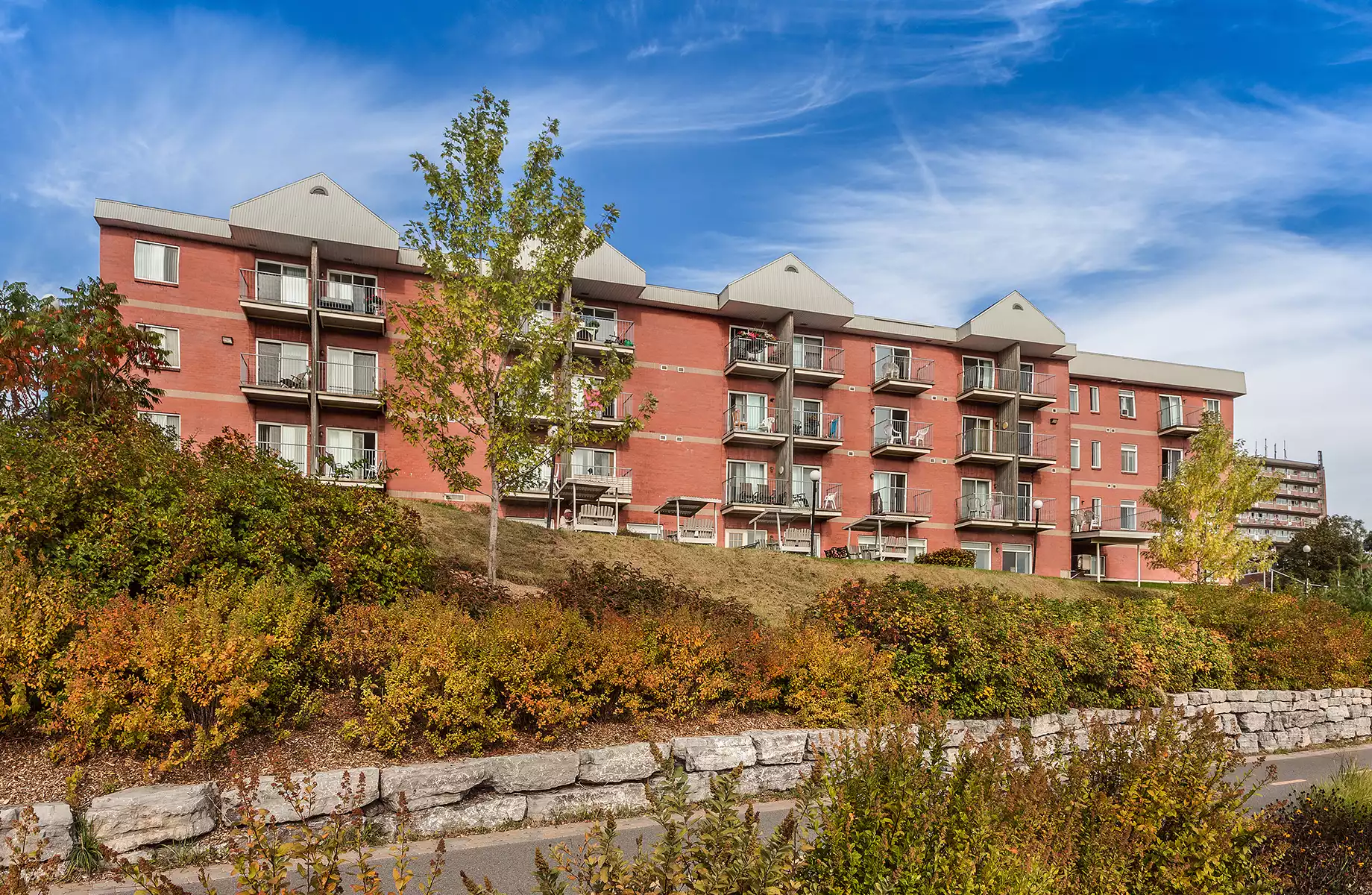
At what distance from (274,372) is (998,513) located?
95.6 feet

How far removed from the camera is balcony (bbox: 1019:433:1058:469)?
36.9m

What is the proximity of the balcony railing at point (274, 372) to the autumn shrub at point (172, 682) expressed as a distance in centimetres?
2118

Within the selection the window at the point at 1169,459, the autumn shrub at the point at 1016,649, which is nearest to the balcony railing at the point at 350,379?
the autumn shrub at the point at 1016,649

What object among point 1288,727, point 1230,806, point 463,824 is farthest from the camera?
point 1288,727

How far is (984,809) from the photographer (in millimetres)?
4113

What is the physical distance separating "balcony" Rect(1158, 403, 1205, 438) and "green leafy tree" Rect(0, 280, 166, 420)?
43.7 metres

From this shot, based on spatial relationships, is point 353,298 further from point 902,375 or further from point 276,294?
point 902,375

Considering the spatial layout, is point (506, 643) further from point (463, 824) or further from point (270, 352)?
point (270, 352)

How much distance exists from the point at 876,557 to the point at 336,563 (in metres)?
23.8

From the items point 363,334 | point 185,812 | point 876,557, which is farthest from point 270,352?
point 185,812

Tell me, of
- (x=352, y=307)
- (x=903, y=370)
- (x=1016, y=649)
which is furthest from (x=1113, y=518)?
(x=352, y=307)

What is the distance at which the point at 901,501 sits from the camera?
3516cm

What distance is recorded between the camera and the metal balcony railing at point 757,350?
33.2m

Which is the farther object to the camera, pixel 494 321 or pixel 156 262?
pixel 156 262
